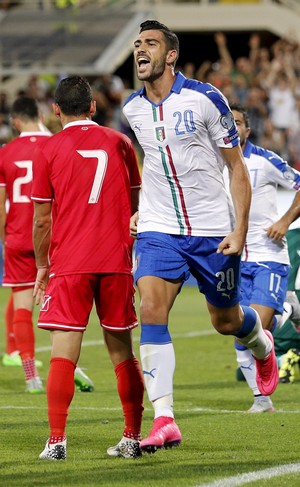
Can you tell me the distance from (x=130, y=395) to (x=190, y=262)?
33.4 inches

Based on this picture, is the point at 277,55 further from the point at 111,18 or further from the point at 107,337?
the point at 107,337

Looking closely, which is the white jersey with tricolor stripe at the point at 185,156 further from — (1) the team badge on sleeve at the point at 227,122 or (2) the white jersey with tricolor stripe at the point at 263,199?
(2) the white jersey with tricolor stripe at the point at 263,199

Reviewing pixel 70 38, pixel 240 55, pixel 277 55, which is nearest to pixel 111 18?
pixel 70 38

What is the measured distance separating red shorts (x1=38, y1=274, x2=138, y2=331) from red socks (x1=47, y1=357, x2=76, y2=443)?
20 cm

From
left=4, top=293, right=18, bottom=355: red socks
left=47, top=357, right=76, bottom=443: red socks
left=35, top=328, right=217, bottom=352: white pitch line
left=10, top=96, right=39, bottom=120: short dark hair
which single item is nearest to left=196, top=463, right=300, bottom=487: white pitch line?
left=47, top=357, right=76, bottom=443: red socks

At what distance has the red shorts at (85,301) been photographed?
22.1 ft

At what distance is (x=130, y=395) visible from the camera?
6926mm

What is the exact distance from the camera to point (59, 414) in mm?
6684

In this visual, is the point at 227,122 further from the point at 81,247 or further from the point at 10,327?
the point at 10,327

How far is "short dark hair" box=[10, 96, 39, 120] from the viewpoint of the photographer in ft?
36.0

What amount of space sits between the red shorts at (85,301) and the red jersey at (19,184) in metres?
4.05

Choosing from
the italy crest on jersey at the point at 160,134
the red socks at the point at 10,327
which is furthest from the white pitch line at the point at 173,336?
the italy crest on jersey at the point at 160,134

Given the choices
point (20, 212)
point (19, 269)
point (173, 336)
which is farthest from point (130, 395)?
point (173, 336)

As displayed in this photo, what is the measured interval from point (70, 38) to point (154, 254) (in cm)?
2435
